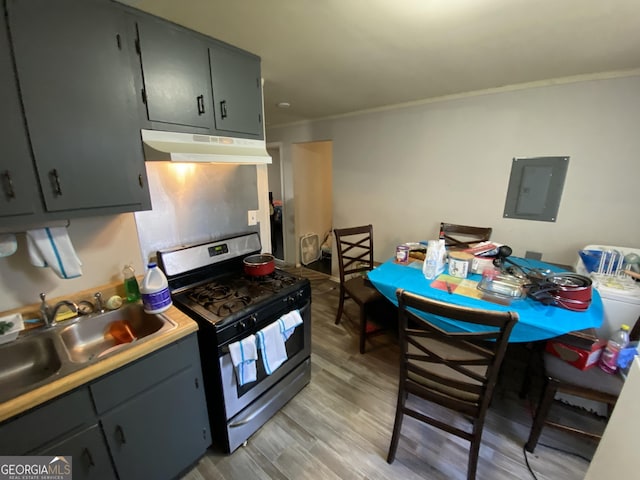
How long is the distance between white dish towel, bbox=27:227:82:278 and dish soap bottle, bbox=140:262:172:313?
32 cm

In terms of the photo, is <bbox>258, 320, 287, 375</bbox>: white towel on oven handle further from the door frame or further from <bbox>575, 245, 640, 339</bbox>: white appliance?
the door frame

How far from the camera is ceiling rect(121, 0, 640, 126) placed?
4.02 feet

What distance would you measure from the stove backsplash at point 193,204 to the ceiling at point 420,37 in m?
0.82

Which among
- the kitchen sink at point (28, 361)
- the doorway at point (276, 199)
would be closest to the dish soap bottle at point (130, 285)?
the kitchen sink at point (28, 361)

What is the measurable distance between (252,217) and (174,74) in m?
1.09

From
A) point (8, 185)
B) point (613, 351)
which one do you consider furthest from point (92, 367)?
point (613, 351)

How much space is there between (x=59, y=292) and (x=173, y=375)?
0.81 m

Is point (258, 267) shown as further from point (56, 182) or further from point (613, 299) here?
point (613, 299)

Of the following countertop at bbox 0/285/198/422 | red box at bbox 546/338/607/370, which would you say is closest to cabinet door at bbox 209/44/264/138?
countertop at bbox 0/285/198/422

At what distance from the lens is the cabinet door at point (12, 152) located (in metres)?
0.96

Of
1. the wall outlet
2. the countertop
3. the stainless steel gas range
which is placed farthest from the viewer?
the wall outlet

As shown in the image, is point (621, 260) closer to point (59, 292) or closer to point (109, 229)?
point (109, 229)

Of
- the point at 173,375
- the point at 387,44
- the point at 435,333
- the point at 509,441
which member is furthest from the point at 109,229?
the point at 509,441

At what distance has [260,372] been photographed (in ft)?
5.43
